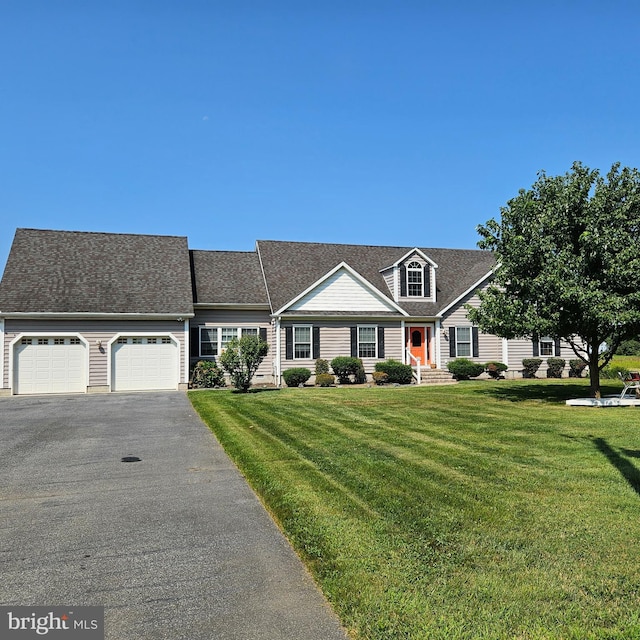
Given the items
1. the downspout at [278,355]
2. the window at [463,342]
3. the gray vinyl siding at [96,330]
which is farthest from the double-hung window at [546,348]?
the gray vinyl siding at [96,330]

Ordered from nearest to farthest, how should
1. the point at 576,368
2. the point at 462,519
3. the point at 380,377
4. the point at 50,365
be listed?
the point at 462,519 → the point at 50,365 → the point at 380,377 → the point at 576,368

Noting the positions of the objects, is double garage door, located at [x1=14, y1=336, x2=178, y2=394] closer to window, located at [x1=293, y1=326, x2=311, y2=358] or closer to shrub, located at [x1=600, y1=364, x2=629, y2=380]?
window, located at [x1=293, y1=326, x2=311, y2=358]

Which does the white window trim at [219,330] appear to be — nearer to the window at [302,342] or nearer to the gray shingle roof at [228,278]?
the gray shingle roof at [228,278]

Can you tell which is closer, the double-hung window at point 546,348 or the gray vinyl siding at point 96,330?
the gray vinyl siding at point 96,330

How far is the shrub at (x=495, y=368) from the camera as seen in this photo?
26438 mm

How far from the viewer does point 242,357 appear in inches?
781

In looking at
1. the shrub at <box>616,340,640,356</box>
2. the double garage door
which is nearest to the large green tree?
the double garage door

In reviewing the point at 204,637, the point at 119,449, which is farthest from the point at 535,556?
the point at 119,449

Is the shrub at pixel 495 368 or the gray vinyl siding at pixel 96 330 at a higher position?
the gray vinyl siding at pixel 96 330

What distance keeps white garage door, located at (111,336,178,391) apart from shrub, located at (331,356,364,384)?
6963 mm

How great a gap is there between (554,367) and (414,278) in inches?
321

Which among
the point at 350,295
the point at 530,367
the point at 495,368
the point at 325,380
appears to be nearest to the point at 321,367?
the point at 325,380

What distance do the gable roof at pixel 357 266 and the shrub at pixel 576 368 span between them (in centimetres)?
634

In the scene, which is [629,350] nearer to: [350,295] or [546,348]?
[546,348]
